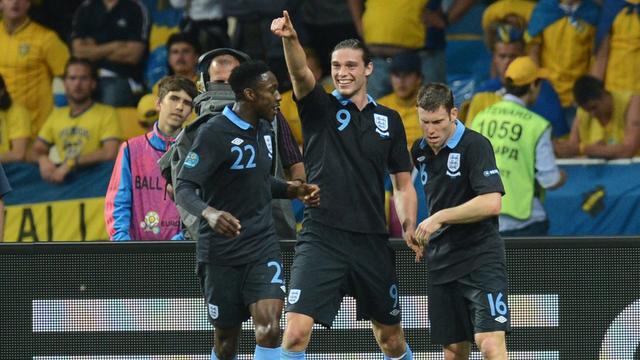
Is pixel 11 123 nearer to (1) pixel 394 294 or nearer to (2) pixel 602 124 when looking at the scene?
(2) pixel 602 124

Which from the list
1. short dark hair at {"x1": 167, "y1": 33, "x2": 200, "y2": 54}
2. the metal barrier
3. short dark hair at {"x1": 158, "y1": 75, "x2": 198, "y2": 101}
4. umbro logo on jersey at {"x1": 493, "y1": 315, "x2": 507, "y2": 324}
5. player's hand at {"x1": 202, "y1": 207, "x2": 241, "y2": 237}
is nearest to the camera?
player's hand at {"x1": 202, "y1": 207, "x2": 241, "y2": 237}

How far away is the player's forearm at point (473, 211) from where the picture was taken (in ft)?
23.7

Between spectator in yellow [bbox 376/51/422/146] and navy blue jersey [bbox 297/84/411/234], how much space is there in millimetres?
3846

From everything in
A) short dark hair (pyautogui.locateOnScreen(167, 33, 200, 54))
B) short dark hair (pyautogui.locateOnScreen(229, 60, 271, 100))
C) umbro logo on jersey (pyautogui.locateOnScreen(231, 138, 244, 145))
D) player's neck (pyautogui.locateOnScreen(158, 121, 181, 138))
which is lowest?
player's neck (pyautogui.locateOnScreen(158, 121, 181, 138))

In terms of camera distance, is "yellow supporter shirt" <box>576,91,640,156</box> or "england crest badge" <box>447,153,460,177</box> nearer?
"england crest badge" <box>447,153,460,177</box>

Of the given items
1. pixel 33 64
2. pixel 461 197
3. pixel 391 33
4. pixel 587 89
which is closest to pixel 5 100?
pixel 33 64

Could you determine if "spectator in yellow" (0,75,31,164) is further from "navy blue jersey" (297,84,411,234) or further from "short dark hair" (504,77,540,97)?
"navy blue jersey" (297,84,411,234)

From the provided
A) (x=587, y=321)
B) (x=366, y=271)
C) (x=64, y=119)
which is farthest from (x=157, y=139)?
(x=64, y=119)

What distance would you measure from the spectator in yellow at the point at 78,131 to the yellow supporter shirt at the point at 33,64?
190mm

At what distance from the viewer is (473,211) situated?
285 inches

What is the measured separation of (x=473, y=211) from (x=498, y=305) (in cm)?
52

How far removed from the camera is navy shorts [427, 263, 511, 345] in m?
7.32

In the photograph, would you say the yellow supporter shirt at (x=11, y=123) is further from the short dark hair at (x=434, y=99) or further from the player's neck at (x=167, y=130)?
the short dark hair at (x=434, y=99)

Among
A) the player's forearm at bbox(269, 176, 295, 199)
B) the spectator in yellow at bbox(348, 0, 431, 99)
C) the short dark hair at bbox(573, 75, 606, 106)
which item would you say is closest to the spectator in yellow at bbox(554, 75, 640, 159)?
the short dark hair at bbox(573, 75, 606, 106)
